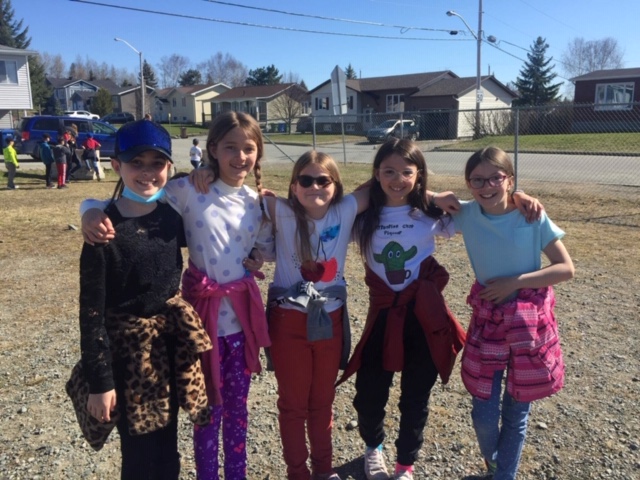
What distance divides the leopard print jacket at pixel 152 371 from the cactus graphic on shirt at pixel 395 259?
0.92m

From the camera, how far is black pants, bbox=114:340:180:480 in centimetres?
202

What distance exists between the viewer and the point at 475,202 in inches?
103

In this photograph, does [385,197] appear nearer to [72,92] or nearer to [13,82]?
[13,82]

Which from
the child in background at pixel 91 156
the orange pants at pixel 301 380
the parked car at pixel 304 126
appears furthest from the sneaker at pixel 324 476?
the parked car at pixel 304 126

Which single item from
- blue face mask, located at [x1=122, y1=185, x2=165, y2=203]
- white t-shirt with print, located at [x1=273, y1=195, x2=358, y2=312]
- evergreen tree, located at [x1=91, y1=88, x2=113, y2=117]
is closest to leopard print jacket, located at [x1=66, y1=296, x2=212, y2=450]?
blue face mask, located at [x1=122, y1=185, x2=165, y2=203]

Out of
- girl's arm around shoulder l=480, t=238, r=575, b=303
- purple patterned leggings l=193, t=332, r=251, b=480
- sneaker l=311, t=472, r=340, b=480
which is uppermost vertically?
girl's arm around shoulder l=480, t=238, r=575, b=303

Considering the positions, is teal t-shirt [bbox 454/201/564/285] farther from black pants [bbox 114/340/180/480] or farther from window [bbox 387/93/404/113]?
window [bbox 387/93/404/113]

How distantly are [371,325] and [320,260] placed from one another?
0.42m

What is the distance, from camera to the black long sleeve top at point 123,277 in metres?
1.85

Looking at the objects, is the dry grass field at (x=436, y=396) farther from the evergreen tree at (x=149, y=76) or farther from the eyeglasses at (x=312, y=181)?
the evergreen tree at (x=149, y=76)

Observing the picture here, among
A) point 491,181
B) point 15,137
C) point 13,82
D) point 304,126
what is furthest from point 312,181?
point 304,126

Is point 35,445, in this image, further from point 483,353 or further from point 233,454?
point 483,353

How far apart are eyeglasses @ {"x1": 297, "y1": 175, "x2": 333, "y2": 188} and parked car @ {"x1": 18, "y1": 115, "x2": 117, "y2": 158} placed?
66.9ft

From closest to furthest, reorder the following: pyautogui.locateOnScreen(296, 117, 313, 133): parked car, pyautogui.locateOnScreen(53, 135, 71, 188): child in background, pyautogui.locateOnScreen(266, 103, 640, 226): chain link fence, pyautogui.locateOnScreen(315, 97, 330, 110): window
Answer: pyautogui.locateOnScreen(266, 103, 640, 226): chain link fence → pyautogui.locateOnScreen(53, 135, 71, 188): child in background → pyautogui.locateOnScreen(296, 117, 313, 133): parked car → pyautogui.locateOnScreen(315, 97, 330, 110): window
